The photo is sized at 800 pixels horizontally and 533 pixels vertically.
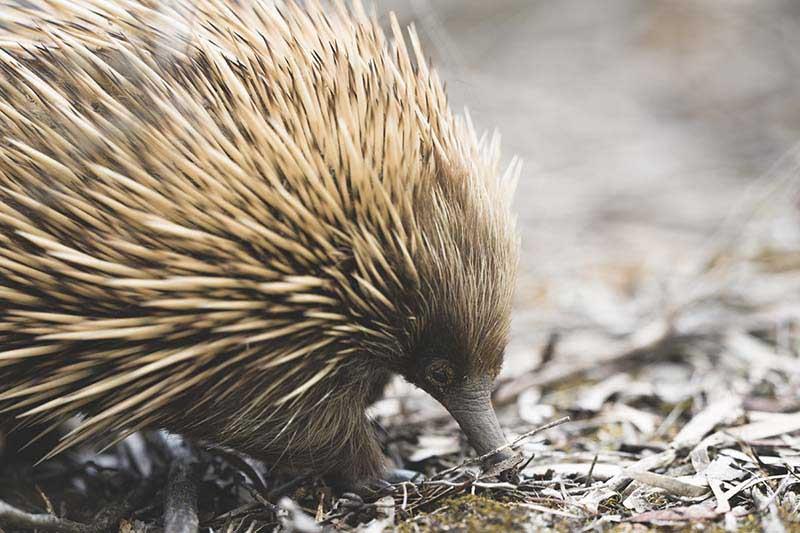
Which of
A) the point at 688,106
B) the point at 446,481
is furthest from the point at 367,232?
the point at 688,106

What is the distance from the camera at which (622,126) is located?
7.48 m

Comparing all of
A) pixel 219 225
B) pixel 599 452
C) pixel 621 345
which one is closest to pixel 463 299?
pixel 219 225

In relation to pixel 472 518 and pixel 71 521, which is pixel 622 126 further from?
pixel 71 521

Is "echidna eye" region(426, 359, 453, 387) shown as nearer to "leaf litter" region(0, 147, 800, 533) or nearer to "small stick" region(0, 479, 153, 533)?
"leaf litter" region(0, 147, 800, 533)

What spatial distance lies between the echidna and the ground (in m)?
0.40

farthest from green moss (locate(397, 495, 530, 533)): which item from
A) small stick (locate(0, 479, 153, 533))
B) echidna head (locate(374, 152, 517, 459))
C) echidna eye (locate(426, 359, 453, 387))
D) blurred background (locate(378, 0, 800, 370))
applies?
blurred background (locate(378, 0, 800, 370))

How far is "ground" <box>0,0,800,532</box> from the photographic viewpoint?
7.95 ft

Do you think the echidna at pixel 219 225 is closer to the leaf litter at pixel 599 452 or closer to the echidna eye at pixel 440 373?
the echidna eye at pixel 440 373

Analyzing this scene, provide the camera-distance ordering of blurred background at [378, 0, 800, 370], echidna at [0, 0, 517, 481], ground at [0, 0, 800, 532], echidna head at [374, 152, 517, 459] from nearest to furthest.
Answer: echidna at [0, 0, 517, 481] < echidna head at [374, 152, 517, 459] < ground at [0, 0, 800, 532] < blurred background at [378, 0, 800, 370]

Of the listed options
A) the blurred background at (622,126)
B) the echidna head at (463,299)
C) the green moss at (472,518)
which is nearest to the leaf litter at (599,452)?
the green moss at (472,518)

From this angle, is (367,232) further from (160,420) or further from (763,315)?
(763,315)

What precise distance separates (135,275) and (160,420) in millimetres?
452

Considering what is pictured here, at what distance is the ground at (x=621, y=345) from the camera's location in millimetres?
2422

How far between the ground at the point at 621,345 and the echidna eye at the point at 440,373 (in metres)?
0.25
